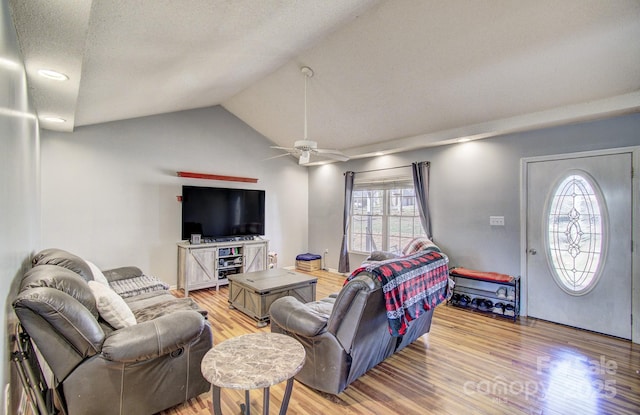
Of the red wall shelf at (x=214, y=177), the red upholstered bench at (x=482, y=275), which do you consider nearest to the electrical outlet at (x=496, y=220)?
the red upholstered bench at (x=482, y=275)

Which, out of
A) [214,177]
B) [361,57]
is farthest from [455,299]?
[214,177]

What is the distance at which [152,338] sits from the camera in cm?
191

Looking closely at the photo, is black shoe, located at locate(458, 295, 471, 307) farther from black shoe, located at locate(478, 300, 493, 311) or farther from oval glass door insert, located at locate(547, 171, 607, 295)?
oval glass door insert, located at locate(547, 171, 607, 295)

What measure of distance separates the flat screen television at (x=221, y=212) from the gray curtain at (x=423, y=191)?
312cm

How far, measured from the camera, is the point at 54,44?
1.77m

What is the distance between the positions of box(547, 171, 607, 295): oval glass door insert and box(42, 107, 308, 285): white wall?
517 cm

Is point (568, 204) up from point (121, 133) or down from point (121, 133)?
down

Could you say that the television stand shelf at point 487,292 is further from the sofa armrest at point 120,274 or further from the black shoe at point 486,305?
the sofa armrest at point 120,274

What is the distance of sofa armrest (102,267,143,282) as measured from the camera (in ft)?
12.3

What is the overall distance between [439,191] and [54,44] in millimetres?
4842

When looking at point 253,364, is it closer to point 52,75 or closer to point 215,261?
point 52,75

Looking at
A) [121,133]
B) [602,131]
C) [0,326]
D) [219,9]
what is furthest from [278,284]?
[602,131]

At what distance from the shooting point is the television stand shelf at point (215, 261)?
485 centimetres

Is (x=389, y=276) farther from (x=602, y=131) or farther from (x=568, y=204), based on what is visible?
(x=602, y=131)
